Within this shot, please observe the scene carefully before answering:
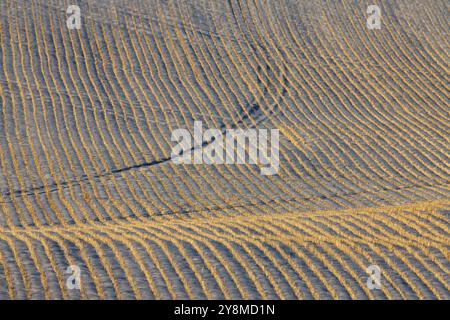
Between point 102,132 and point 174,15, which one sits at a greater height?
point 174,15

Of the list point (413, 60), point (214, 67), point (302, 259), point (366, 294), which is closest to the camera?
point (366, 294)

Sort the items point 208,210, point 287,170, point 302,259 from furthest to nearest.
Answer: point 287,170
point 208,210
point 302,259

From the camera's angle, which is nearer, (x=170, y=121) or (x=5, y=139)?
(x=5, y=139)

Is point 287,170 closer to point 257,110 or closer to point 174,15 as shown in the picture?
point 257,110
